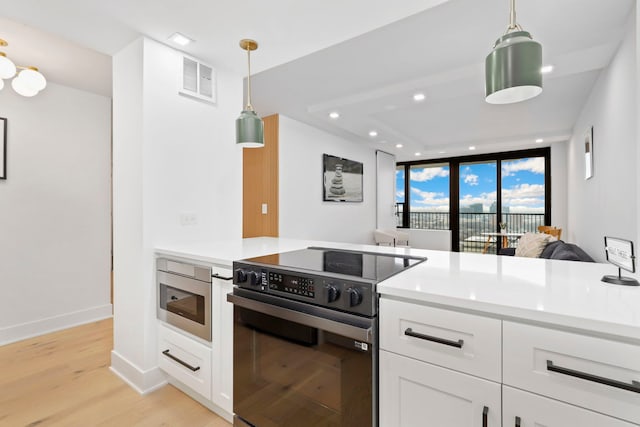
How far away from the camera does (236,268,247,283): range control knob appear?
1.49 metres

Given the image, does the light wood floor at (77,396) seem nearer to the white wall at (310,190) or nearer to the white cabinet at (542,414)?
the white cabinet at (542,414)

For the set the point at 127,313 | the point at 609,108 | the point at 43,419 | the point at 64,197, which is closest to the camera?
the point at 43,419

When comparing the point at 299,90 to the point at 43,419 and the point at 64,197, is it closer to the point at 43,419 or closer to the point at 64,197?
the point at 64,197

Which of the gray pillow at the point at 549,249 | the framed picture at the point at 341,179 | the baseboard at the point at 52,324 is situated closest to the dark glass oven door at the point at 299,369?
the baseboard at the point at 52,324

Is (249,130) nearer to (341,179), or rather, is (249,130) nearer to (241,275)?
(241,275)

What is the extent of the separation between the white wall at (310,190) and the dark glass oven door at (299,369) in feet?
8.56

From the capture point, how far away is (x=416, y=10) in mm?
1787

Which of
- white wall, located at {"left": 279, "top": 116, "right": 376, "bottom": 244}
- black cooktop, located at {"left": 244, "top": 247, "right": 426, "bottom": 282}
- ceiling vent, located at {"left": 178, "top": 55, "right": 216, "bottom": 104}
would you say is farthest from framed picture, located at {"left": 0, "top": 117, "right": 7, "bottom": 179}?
black cooktop, located at {"left": 244, "top": 247, "right": 426, "bottom": 282}

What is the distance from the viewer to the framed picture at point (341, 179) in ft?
15.9

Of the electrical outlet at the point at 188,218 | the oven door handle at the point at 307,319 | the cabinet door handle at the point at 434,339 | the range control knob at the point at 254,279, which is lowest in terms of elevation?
the oven door handle at the point at 307,319

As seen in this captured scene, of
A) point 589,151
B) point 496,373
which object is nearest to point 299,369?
point 496,373

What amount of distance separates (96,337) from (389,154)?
584cm

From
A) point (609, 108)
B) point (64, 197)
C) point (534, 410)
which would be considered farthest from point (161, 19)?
point (609, 108)

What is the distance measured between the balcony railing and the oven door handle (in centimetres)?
669
